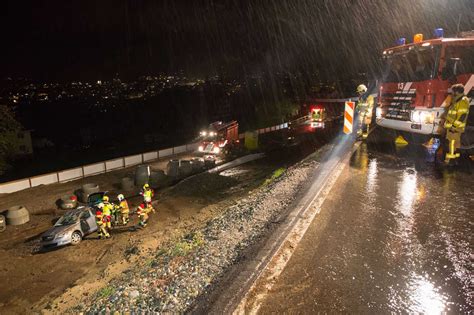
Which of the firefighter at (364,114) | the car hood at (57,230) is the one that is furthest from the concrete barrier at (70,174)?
the firefighter at (364,114)

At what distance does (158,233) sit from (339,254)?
29.8ft

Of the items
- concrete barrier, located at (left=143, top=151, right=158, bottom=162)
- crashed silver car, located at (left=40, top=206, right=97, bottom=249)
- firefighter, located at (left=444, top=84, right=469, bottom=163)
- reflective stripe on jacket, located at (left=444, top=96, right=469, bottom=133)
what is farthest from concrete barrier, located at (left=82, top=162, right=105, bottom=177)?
reflective stripe on jacket, located at (left=444, top=96, right=469, bottom=133)

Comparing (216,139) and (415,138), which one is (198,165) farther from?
(415,138)

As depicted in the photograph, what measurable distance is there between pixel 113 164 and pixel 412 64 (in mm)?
21771

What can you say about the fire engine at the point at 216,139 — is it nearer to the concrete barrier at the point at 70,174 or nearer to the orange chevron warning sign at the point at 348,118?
the concrete barrier at the point at 70,174

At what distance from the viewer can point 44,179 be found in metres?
21.0

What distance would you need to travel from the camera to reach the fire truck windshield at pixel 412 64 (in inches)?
424

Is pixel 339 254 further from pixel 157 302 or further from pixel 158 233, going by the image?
pixel 158 233

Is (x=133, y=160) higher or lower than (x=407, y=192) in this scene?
lower

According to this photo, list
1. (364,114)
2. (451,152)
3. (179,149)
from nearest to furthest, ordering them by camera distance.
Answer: (451,152) < (364,114) < (179,149)

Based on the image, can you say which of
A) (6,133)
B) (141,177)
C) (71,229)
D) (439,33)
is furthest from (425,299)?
(6,133)

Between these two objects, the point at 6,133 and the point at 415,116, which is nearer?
the point at 415,116

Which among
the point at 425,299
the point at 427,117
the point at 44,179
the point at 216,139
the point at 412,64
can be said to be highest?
the point at 412,64

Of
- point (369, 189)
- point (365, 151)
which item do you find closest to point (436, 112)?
point (365, 151)
